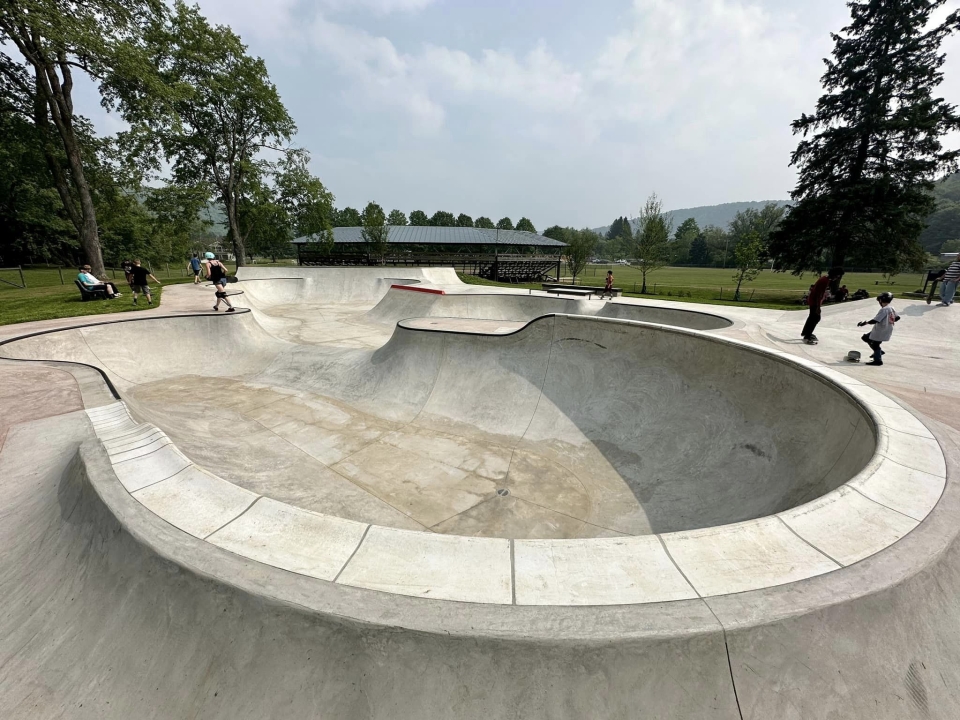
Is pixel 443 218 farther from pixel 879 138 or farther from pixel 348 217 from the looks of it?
pixel 879 138

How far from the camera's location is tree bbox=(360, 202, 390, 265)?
1654 inches

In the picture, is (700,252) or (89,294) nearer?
(89,294)

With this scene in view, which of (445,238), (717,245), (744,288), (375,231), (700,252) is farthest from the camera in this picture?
(700,252)

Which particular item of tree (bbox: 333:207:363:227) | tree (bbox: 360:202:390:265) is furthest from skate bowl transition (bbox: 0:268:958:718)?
tree (bbox: 333:207:363:227)

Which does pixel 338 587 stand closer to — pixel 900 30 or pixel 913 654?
pixel 913 654

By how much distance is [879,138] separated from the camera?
21859mm

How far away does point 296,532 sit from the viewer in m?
2.41

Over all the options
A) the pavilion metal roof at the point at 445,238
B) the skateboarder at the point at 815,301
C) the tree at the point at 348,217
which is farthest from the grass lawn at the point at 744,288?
the tree at the point at 348,217

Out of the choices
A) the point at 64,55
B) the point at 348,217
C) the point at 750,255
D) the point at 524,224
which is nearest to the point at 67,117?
the point at 64,55

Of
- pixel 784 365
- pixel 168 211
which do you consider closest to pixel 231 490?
pixel 784 365

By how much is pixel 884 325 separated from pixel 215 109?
122 ft

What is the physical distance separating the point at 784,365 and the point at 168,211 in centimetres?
3499

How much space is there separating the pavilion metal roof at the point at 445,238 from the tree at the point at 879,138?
25.5m

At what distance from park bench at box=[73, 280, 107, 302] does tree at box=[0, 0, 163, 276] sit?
6450 millimetres
